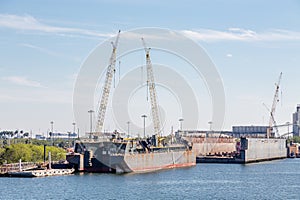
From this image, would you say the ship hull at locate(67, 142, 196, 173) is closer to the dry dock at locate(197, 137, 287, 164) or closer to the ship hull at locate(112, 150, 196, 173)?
the ship hull at locate(112, 150, 196, 173)

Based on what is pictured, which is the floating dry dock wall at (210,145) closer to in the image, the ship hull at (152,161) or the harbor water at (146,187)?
the ship hull at (152,161)

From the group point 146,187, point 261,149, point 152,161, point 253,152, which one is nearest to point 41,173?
point 146,187

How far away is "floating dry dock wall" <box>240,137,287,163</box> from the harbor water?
164 ft

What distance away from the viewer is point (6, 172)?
8206 cm

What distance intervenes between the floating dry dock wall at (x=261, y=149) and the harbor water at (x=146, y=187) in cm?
5011

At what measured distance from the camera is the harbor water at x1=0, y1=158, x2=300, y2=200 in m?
59.4

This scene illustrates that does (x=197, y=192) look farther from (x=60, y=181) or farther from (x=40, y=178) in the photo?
(x=40, y=178)

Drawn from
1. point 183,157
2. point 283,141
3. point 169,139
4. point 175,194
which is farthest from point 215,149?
point 175,194

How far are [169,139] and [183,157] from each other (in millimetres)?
12445

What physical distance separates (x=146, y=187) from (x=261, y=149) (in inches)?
3272

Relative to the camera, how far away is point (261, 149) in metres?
146

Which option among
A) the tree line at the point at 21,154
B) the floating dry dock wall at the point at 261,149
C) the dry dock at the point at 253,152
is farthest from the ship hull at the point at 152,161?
the tree line at the point at 21,154

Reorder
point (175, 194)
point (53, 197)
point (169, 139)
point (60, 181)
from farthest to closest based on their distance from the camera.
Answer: point (169, 139) → point (60, 181) → point (175, 194) → point (53, 197)

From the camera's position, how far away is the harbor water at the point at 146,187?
59.4m
